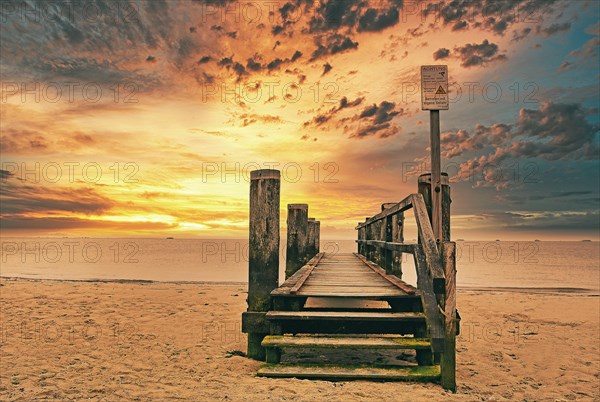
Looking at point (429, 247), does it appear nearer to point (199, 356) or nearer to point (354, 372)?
point (354, 372)

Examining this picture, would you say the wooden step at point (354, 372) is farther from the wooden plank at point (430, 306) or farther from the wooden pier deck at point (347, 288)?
the wooden pier deck at point (347, 288)

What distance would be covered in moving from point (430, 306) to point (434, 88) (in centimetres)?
297

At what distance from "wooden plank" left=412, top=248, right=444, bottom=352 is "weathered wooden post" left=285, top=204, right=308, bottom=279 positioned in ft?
20.3

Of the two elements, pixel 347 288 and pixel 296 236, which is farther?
pixel 296 236

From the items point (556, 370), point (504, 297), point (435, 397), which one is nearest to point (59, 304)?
point (435, 397)

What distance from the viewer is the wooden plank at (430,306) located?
4315 millimetres

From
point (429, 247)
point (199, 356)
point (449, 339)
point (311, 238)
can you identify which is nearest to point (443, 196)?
point (429, 247)

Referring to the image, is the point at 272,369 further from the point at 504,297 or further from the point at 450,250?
the point at 504,297

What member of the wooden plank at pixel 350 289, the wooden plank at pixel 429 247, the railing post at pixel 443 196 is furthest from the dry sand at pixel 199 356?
the railing post at pixel 443 196

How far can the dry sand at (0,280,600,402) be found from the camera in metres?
4.30

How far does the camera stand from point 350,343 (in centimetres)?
453

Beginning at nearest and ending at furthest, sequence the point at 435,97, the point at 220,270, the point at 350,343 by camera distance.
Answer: the point at 350,343 < the point at 435,97 < the point at 220,270

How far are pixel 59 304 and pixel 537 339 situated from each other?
38.5ft

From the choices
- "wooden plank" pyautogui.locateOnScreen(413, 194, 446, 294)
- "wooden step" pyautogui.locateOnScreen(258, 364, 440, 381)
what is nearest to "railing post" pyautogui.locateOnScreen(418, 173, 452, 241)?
"wooden plank" pyautogui.locateOnScreen(413, 194, 446, 294)
